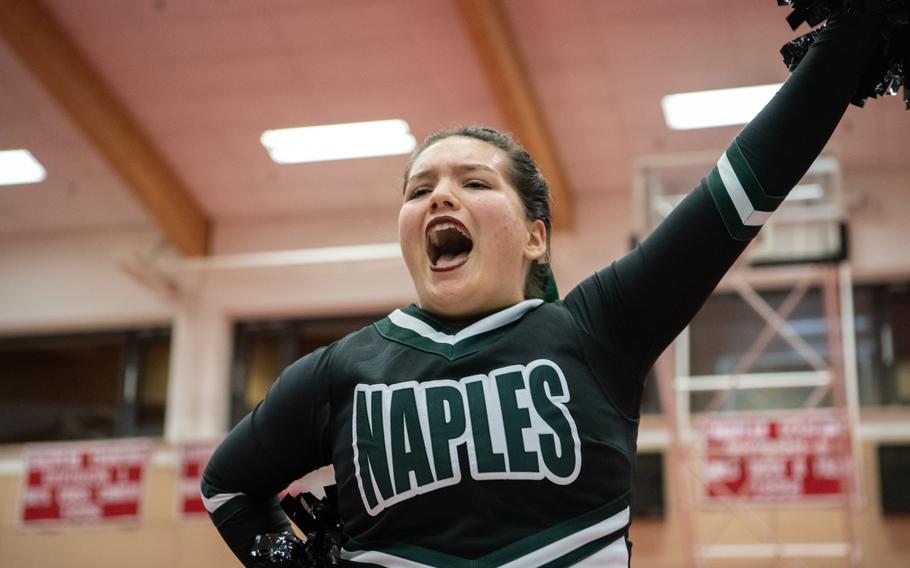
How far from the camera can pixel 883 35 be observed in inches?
55.3

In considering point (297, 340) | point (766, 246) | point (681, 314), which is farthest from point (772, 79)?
point (681, 314)

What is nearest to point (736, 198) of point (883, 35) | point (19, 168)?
point (883, 35)

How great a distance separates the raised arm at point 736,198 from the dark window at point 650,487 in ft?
26.6

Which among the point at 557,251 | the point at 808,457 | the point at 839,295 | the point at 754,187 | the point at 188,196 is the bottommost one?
the point at 754,187

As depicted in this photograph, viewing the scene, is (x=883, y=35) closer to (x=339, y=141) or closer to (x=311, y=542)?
(x=311, y=542)

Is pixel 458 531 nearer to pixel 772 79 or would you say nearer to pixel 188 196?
pixel 772 79

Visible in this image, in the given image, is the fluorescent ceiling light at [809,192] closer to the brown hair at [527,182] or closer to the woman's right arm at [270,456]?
the brown hair at [527,182]

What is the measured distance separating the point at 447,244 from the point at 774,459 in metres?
7.70

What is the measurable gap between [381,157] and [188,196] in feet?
7.02

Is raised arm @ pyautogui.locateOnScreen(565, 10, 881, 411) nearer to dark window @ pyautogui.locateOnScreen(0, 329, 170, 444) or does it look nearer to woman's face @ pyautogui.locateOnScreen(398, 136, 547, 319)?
woman's face @ pyautogui.locateOnScreen(398, 136, 547, 319)

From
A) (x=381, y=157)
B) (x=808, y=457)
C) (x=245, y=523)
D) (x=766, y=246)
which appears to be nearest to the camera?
(x=245, y=523)

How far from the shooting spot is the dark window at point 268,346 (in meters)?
11.1

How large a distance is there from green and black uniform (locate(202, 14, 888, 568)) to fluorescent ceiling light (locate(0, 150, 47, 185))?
31.5ft

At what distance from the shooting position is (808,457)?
873 cm
